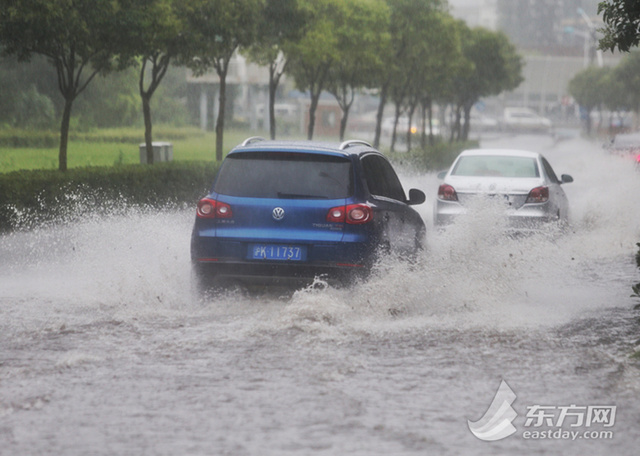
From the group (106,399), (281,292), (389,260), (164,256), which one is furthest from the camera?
(164,256)

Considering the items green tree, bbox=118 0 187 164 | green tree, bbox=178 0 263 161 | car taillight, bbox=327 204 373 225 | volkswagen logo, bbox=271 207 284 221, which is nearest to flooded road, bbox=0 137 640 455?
car taillight, bbox=327 204 373 225

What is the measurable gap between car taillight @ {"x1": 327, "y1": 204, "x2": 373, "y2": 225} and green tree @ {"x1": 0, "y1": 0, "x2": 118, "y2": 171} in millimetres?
10143

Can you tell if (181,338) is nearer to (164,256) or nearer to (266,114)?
(164,256)

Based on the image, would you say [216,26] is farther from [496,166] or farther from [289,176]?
[289,176]

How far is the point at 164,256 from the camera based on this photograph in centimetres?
1332

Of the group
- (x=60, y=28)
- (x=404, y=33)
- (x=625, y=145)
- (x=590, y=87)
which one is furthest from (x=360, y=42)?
(x=590, y=87)

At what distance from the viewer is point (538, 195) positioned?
48.9ft

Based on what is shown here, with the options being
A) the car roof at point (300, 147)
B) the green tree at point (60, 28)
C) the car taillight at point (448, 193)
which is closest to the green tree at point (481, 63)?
the green tree at point (60, 28)

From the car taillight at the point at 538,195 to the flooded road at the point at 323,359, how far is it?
183cm

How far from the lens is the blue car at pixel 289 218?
30.1 ft

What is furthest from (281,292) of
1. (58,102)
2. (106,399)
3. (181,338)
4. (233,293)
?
(58,102)

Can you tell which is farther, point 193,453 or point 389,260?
point 389,260

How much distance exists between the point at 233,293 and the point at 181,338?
1643mm

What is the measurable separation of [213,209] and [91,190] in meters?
9.07
